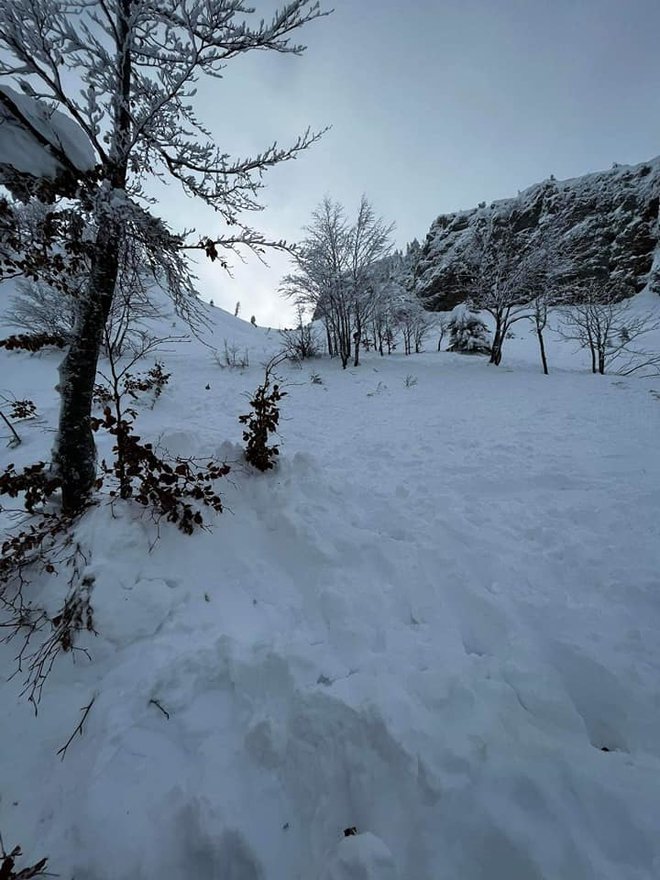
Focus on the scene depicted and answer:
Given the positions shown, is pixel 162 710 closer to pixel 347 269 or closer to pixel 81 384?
pixel 81 384

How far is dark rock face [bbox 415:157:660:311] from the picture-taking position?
27.0 meters

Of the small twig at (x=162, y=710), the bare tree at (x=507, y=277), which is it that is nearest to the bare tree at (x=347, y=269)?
the bare tree at (x=507, y=277)

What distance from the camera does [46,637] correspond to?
6.81 feet

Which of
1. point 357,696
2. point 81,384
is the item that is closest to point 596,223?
point 81,384

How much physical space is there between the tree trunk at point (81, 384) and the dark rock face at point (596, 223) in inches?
968

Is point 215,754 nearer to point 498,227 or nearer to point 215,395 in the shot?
point 215,395

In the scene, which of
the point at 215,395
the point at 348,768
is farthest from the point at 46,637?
the point at 215,395

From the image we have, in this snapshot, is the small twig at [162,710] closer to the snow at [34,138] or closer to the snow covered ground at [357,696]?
the snow covered ground at [357,696]

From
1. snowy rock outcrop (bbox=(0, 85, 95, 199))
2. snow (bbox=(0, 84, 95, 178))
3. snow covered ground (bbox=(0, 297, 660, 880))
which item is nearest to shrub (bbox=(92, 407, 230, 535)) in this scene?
snow covered ground (bbox=(0, 297, 660, 880))

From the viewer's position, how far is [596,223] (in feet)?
97.1

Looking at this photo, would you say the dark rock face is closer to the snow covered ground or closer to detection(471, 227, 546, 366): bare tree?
detection(471, 227, 546, 366): bare tree

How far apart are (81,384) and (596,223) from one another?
42.8 meters

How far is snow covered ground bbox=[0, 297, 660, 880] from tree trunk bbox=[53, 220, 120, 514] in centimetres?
42

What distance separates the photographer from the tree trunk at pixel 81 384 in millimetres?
2670
